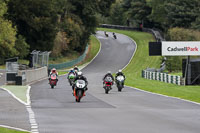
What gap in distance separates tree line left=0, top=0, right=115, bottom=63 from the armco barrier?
13.4 meters

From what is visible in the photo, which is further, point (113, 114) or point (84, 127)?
point (113, 114)

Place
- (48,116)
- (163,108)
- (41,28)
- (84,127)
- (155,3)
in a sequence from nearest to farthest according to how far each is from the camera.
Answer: (84,127), (48,116), (163,108), (41,28), (155,3)

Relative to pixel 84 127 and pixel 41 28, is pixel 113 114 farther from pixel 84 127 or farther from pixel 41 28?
pixel 41 28

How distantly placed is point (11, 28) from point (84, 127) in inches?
2221

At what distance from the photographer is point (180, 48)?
45812 millimetres

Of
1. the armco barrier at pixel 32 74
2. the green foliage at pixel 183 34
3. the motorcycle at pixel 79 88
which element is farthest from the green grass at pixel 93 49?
the motorcycle at pixel 79 88

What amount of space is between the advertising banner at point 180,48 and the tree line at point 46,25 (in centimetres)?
2781

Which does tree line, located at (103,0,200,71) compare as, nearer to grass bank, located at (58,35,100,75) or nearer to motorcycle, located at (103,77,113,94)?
grass bank, located at (58,35,100,75)

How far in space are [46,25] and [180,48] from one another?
109 ft

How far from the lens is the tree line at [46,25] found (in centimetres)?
6956

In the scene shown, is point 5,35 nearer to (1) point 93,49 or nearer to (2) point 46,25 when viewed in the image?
(2) point 46,25

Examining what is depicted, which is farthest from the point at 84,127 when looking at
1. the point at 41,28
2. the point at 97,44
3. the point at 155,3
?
the point at 155,3

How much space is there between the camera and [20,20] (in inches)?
2965

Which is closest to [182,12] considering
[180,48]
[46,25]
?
[46,25]
